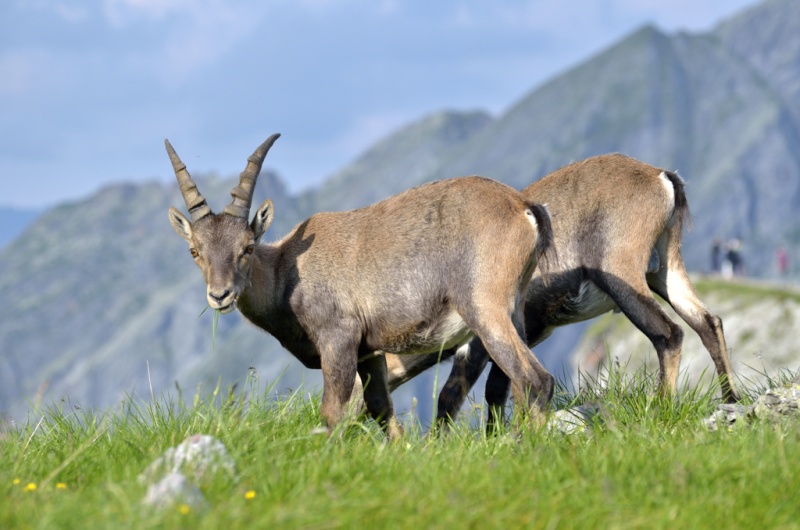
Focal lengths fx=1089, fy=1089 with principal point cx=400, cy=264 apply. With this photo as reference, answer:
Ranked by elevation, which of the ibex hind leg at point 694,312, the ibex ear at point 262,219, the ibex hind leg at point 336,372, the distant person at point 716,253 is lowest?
the distant person at point 716,253

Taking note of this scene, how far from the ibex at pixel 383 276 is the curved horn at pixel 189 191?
17mm

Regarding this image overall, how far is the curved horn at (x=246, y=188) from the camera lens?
10.1 metres

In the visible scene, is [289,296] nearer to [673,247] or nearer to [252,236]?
[252,236]

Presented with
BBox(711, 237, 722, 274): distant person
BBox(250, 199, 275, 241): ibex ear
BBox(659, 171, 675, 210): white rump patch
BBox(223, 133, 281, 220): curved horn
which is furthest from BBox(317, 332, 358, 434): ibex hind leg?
BBox(711, 237, 722, 274): distant person

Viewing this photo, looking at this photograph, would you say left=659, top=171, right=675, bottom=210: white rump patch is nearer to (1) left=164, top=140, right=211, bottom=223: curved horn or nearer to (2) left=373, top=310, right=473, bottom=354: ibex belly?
(2) left=373, top=310, right=473, bottom=354: ibex belly

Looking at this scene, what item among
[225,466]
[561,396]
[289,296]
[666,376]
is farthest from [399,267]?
[225,466]

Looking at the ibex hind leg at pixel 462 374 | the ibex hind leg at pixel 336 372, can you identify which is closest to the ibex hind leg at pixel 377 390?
the ibex hind leg at pixel 336 372

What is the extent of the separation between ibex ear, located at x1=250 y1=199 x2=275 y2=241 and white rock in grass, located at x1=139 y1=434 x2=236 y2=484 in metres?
3.92

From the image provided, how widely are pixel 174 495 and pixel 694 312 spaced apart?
732 cm

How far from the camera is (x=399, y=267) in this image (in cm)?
992

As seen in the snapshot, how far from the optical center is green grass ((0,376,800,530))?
18.3 ft

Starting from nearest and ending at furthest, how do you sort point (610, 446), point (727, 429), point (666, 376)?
1. point (610, 446)
2. point (727, 429)
3. point (666, 376)

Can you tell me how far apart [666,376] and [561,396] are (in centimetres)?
142

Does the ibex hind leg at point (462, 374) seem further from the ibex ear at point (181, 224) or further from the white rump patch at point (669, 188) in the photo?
the ibex ear at point (181, 224)
